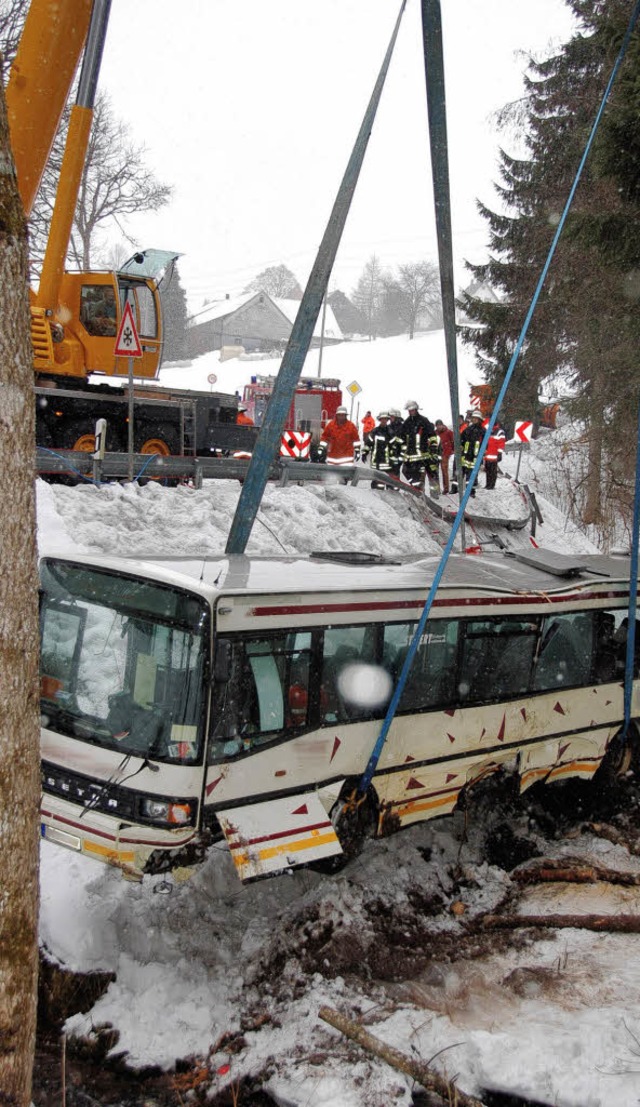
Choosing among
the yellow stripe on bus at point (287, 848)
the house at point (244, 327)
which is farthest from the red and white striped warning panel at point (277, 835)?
the house at point (244, 327)

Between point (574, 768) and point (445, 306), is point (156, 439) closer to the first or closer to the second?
point (445, 306)

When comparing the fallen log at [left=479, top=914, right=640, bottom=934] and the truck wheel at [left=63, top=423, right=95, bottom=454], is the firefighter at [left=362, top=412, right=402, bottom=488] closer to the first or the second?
the truck wheel at [left=63, top=423, right=95, bottom=454]

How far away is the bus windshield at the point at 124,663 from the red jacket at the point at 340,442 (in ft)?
39.0

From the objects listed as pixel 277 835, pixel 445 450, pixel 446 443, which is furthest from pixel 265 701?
pixel 446 443

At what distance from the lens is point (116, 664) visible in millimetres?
5375

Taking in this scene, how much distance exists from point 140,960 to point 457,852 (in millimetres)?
2979

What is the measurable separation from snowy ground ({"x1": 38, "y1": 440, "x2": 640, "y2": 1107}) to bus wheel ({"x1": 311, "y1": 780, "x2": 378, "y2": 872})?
0.38m

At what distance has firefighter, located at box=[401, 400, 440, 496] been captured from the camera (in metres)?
16.5

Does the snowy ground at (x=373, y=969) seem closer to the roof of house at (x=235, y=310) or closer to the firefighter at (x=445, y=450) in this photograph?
the firefighter at (x=445, y=450)

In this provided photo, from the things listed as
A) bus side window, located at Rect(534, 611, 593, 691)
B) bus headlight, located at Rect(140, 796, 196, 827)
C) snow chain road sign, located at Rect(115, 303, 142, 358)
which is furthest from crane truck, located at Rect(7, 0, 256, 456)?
bus side window, located at Rect(534, 611, 593, 691)

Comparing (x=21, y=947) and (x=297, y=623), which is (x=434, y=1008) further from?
(x=21, y=947)

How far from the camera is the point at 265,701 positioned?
5.47m

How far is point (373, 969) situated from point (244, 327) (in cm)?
7849

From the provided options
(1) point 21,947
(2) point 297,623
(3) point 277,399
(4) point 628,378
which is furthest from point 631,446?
(1) point 21,947
